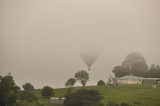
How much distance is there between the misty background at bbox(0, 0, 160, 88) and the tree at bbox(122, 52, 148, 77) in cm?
24

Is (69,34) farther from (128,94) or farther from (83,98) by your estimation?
(128,94)

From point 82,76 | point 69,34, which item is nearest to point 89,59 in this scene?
point 82,76

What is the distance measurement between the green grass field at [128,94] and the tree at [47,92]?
176 millimetres

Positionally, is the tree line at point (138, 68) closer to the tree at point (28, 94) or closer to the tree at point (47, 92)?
the tree at point (47, 92)

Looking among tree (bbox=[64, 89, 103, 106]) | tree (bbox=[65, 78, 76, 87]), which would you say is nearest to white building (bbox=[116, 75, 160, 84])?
tree (bbox=[64, 89, 103, 106])

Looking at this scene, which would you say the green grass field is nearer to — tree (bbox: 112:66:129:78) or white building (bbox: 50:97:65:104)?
white building (bbox: 50:97:65:104)

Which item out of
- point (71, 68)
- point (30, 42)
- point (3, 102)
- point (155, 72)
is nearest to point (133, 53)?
point (155, 72)

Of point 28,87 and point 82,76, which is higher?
point 82,76

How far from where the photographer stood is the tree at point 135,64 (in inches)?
846

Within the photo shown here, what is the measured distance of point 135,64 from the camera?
2217cm

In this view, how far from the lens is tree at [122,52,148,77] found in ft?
70.5

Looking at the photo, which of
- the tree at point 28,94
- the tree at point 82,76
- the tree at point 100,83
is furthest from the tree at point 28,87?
the tree at point 100,83

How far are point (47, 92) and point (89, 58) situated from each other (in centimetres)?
Result: 240

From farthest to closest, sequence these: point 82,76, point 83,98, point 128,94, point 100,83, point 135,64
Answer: point 135,64
point 100,83
point 82,76
point 128,94
point 83,98
